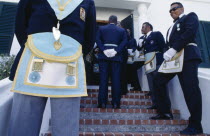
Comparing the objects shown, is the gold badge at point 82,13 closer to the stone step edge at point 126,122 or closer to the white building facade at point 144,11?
the stone step edge at point 126,122

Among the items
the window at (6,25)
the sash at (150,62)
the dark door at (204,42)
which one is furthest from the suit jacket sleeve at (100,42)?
the dark door at (204,42)

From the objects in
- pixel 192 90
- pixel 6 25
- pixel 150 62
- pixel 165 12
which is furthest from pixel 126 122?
pixel 165 12

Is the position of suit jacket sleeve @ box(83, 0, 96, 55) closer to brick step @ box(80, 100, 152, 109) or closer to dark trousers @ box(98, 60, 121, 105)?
dark trousers @ box(98, 60, 121, 105)

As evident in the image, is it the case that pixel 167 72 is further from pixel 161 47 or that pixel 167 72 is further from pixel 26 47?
pixel 26 47

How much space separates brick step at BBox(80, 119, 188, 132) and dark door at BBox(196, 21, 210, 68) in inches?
130

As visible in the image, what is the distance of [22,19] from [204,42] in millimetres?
5725

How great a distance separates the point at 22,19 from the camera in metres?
1.16

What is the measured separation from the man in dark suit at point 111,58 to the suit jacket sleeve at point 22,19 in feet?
7.02

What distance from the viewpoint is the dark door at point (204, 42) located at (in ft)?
18.2

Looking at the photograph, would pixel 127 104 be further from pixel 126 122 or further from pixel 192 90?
pixel 192 90

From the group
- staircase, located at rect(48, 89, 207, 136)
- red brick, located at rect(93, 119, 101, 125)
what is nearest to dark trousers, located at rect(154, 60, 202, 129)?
staircase, located at rect(48, 89, 207, 136)

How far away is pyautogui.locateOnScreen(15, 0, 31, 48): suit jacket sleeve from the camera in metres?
1.13

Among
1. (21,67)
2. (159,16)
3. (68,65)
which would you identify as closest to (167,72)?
(68,65)

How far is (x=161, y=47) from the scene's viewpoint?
147 inches
